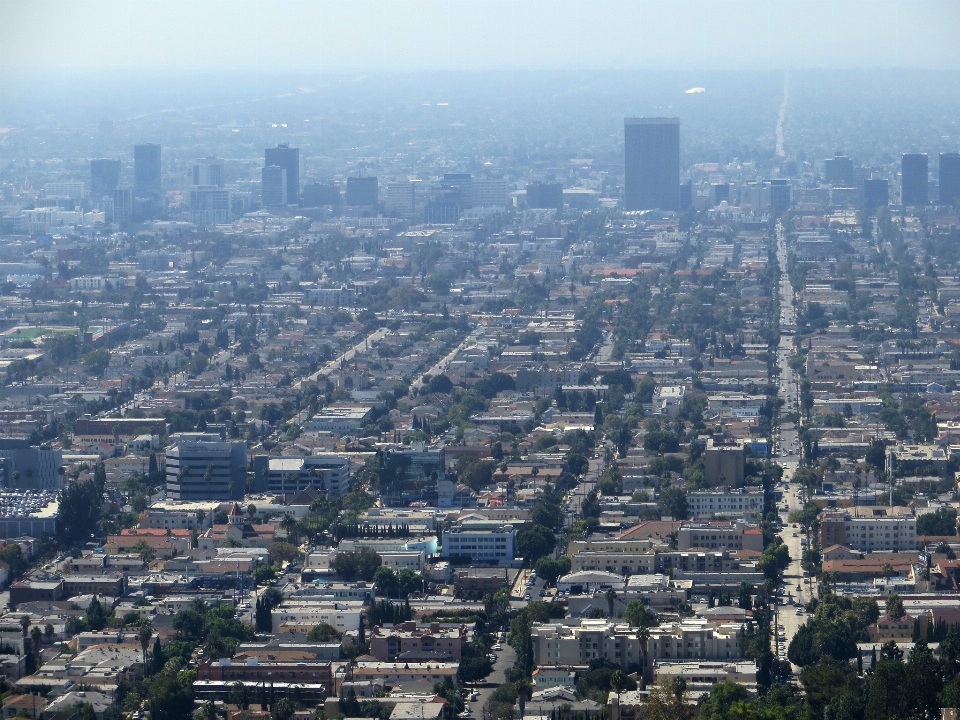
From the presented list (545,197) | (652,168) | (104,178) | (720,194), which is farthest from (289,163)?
(720,194)

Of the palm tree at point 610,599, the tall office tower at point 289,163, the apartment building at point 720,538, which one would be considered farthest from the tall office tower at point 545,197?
the palm tree at point 610,599

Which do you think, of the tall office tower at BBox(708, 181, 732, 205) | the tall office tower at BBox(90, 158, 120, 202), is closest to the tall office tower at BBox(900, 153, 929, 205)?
the tall office tower at BBox(708, 181, 732, 205)

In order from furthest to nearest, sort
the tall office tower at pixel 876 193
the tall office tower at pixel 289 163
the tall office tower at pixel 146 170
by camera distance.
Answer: the tall office tower at pixel 146 170 → the tall office tower at pixel 289 163 → the tall office tower at pixel 876 193

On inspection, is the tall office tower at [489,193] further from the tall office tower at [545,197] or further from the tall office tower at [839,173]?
the tall office tower at [839,173]

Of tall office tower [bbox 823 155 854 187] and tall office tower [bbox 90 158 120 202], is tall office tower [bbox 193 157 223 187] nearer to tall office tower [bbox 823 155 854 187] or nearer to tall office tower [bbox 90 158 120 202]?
tall office tower [bbox 90 158 120 202]

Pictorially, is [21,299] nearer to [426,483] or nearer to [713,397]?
[713,397]

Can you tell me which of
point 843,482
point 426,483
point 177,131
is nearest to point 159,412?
point 426,483
